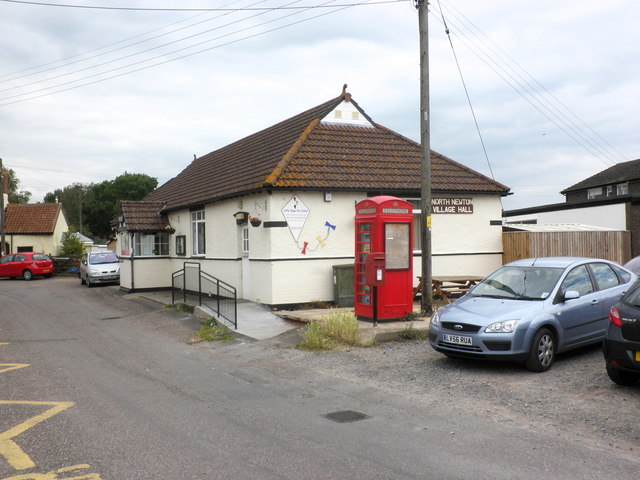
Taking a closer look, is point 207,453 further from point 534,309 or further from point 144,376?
point 534,309

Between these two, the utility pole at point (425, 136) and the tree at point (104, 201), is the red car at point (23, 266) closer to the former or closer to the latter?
the utility pole at point (425, 136)

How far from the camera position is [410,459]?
5070mm

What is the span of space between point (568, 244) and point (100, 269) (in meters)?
21.3

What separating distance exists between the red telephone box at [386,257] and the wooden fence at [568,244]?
643cm

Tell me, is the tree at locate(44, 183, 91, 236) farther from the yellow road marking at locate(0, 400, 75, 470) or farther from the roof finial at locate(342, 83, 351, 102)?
the yellow road marking at locate(0, 400, 75, 470)

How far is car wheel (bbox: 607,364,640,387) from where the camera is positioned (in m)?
7.32

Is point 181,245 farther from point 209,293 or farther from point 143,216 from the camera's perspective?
point 209,293

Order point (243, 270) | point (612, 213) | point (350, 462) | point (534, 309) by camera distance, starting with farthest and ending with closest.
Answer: point (612, 213) < point (243, 270) < point (534, 309) < point (350, 462)

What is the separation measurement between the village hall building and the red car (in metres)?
18.7

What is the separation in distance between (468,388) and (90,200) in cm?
8986

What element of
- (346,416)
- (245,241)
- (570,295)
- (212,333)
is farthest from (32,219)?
(570,295)

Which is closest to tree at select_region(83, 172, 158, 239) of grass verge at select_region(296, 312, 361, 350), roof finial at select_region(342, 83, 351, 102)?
roof finial at select_region(342, 83, 351, 102)

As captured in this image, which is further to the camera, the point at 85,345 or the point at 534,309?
the point at 85,345

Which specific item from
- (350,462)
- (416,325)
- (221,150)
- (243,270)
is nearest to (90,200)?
(221,150)
